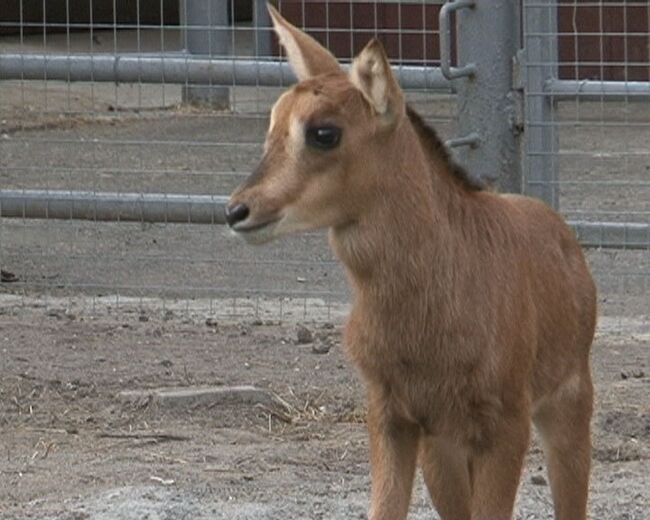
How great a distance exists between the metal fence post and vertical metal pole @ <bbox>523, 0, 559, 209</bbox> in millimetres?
64

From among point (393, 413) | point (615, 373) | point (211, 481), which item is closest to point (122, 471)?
point (211, 481)

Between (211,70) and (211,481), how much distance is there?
9.35 feet

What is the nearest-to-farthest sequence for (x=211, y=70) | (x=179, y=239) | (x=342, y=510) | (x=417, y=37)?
(x=342, y=510) < (x=211, y=70) < (x=179, y=239) < (x=417, y=37)

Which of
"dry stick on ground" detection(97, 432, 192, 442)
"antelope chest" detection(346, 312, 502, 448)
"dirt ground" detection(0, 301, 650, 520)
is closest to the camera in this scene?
"antelope chest" detection(346, 312, 502, 448)

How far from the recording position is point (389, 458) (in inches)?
207

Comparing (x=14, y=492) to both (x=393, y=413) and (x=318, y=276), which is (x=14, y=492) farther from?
(x=318, y=276)

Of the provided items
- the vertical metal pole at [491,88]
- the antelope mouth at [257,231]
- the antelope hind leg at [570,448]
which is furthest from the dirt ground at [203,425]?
the antelope mouth at [257,231]

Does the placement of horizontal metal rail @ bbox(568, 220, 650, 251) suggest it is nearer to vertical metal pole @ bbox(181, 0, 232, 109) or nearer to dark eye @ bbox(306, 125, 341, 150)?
dark eye @ bbox(306, 125, 341, 150)

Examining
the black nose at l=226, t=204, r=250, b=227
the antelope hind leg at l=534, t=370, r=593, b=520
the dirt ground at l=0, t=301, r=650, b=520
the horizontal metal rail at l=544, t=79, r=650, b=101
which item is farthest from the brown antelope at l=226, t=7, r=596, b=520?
the horizontal metal rail at l=544, t=79, r=650, b=101

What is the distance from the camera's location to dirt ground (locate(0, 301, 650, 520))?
6.23m

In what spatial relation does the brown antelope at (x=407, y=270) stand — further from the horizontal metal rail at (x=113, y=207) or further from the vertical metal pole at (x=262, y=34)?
the vertical metal pole at (x=262, y=34)

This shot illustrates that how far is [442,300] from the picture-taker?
5.21 meters

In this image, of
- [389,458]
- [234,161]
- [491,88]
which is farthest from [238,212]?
[234,161]

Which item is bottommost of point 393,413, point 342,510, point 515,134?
point 342,510
